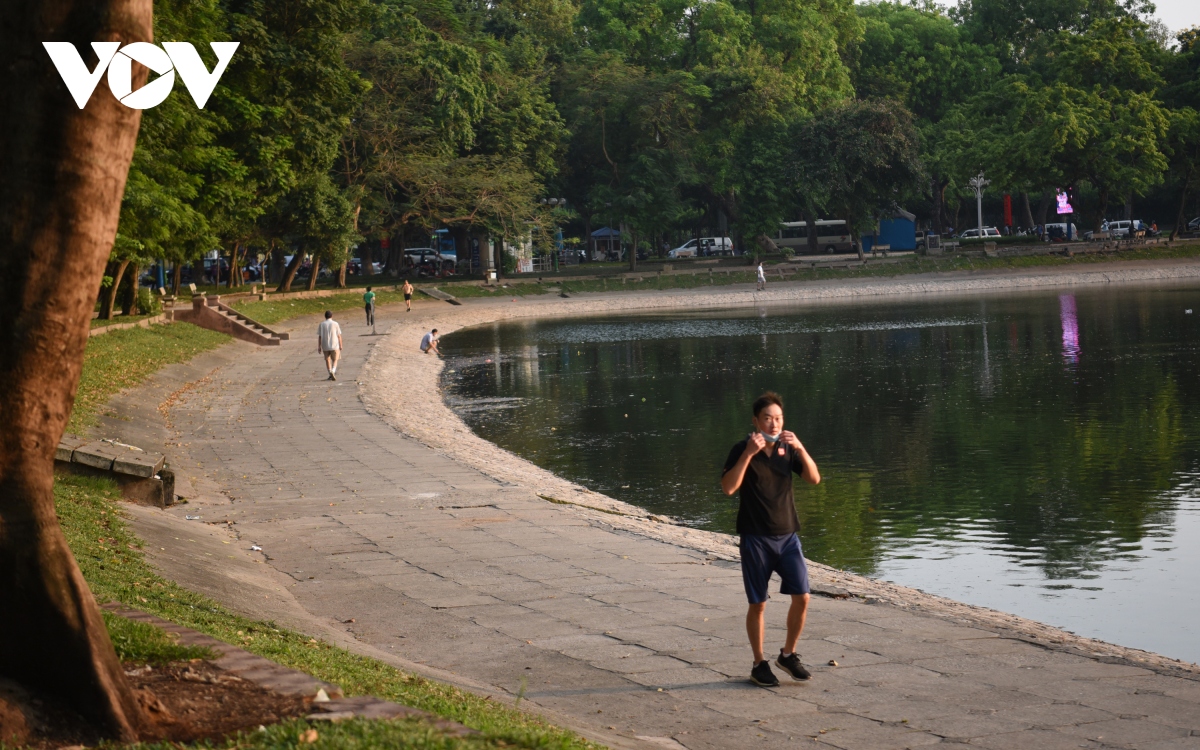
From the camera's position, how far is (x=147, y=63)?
5.92 meters

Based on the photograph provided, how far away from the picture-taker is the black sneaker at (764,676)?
299 inches

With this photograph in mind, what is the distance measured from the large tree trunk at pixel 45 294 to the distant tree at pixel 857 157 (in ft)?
215

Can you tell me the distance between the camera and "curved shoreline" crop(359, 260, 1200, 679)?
10.1m

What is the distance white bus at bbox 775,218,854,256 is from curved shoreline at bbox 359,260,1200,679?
1613 centimetres

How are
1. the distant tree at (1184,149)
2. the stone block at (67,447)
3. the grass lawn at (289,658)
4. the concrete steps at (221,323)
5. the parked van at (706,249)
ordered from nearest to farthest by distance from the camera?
the grass lawn at (289,658) → the stone block at (67,447) → the concrete steps at (221,323) → the distant tree at (1184,149) → the parked van at (706,249)

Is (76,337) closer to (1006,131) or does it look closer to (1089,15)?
(1006,131)

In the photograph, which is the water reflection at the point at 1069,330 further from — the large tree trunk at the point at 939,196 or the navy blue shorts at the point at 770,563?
the large tree trunk at the point at 939,196

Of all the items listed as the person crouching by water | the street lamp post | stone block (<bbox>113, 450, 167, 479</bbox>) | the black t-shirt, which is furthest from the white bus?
the black t-shirt

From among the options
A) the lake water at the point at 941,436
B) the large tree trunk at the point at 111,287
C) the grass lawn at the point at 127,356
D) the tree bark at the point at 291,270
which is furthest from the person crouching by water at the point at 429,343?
the tree bark at the point at 291,270

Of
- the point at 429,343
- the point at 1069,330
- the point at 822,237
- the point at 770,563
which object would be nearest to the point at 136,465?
the point at 770,563

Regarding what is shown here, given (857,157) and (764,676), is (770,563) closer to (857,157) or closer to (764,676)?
(764,676)

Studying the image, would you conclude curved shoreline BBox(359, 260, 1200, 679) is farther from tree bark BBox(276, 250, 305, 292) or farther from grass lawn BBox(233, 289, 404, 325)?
tree bark BBox(276, 250, 305, 292)

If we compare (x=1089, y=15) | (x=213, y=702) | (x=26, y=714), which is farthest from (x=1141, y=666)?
(x=1089, y=15)

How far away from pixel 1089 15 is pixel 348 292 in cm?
5273
